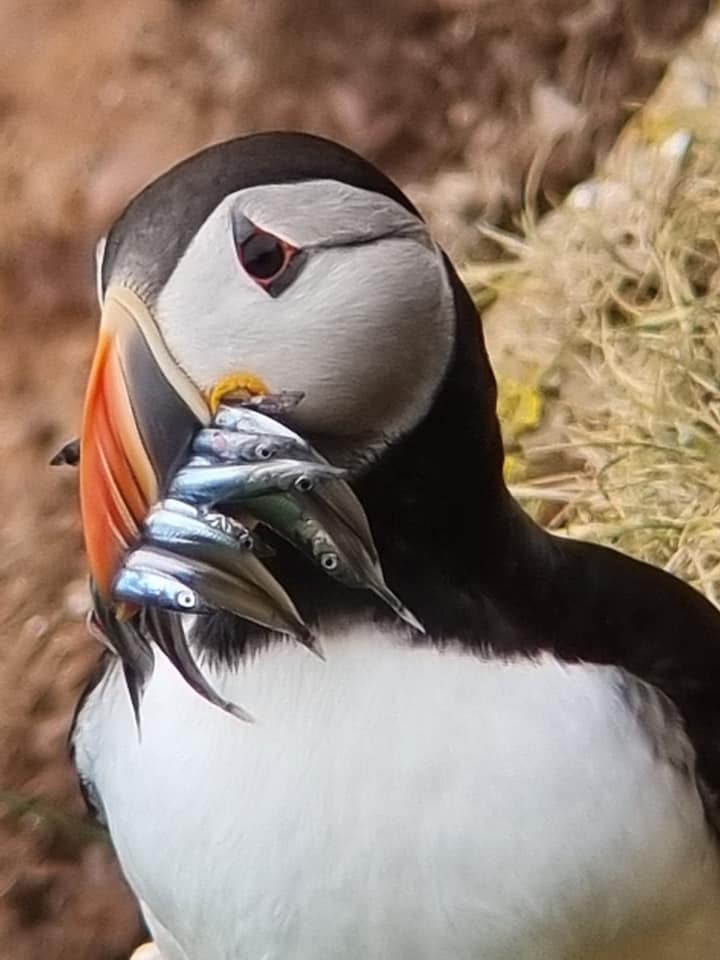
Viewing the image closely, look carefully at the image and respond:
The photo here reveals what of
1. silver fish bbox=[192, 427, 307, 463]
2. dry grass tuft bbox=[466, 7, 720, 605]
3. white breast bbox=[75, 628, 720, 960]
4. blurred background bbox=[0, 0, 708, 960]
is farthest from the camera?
blurred background bbox=[0, 0, 708, 960]

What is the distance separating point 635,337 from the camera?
1.75 metres

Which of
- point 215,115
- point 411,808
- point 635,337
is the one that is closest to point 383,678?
point 411,808

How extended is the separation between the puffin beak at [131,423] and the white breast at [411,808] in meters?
0.16

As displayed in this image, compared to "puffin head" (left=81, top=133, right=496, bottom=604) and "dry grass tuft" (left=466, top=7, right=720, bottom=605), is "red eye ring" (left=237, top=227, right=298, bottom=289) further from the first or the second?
"dry grass tuft" (left=466, top=7, right=720, bottom=605)

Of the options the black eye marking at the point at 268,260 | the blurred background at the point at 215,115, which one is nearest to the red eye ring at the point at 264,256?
the black eye marking at the point at 268,260

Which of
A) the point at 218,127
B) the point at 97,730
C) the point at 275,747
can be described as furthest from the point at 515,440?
the point at 275,747

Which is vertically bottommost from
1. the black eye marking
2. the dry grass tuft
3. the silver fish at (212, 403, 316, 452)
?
the dry grass tuft

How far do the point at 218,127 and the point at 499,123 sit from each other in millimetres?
327

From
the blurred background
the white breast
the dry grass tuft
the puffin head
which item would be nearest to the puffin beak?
the puffin head

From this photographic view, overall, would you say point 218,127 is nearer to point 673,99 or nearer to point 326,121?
point 326,121

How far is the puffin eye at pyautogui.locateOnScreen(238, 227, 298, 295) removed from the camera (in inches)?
29.9

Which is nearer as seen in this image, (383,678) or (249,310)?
(249,310)

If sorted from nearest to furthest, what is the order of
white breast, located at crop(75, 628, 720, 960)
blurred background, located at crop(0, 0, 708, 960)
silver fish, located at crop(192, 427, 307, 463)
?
silver fish, located at crop(192, 427, 307, 463) → white breast, located at crop(75, 628, 720, 960) → blurred background, located at crop(0, 0, 708, 960)

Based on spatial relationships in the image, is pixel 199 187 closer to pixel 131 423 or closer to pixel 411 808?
pixel 131 423
